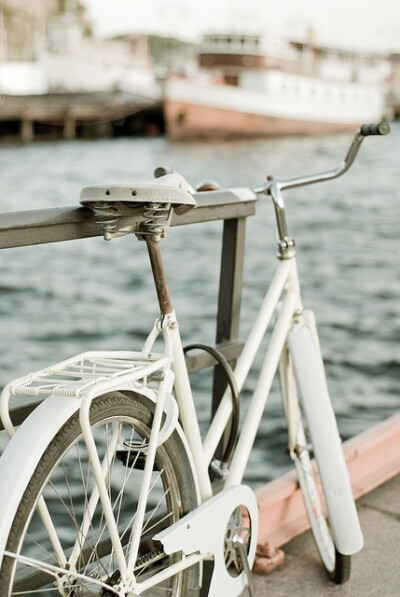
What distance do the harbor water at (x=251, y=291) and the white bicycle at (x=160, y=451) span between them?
11.4ft

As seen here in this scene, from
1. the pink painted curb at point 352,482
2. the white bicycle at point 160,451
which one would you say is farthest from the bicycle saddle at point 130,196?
the pink painted curb at point 352,482

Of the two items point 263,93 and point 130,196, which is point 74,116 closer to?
point 263,93

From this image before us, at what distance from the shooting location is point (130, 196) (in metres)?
2.03

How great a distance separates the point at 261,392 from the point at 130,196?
883 millimetres

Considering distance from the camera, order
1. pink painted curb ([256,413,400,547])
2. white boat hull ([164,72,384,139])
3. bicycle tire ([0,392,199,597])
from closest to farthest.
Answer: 1. bicycle tire ([0,392,199,597])
2. pink painted curb ([256,413,400,547])
3. white boat hull ([164,72,384,139])

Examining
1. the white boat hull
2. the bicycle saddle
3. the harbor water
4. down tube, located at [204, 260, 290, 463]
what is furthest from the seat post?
the white boat hull

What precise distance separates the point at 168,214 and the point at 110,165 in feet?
118

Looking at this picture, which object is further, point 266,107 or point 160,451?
point 266,107

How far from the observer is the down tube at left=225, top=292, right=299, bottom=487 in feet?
8.66

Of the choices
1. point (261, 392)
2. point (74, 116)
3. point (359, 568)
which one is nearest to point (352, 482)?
point (359, 568)

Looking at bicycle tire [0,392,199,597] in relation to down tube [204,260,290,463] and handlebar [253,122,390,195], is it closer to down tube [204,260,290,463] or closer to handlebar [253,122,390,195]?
down tube [204,260,290,463]

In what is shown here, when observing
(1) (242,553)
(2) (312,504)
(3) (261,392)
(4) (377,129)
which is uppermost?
(4) (377,129)

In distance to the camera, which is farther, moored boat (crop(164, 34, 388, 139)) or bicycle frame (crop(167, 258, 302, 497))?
moored boat (crop(164, 34, 388, 139))

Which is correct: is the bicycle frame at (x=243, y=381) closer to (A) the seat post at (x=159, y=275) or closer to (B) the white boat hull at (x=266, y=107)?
(A) the seat post at (x=159, y=275)
